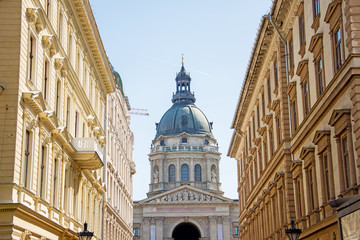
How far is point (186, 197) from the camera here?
4117 inches

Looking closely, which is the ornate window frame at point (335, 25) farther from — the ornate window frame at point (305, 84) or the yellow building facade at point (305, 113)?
the ornate window frame at point (305, 84)

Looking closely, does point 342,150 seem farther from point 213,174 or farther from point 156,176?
point 156,176

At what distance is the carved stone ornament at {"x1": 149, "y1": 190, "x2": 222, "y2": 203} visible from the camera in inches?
4107

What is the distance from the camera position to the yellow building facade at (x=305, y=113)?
1830 cm

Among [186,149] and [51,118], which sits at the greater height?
[186,149]

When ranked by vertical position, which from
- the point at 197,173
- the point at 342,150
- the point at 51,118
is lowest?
the point at 342,150

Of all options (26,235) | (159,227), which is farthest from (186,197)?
(26,235)

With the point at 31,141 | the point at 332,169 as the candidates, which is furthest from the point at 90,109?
the point at 332,169

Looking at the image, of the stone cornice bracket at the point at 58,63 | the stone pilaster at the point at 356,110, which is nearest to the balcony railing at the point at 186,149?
the stone cornice bracket at the point at 58,63

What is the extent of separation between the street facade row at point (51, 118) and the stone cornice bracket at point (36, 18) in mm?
30

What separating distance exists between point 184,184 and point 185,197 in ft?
25.0

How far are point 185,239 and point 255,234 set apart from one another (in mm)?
78973

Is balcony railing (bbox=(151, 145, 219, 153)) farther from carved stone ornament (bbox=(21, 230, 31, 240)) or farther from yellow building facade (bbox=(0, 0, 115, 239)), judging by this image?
carved stone ornament (bbox=(21, 230, 31, 240))

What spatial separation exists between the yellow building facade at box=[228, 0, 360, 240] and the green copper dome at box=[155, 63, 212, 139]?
77.9 m
